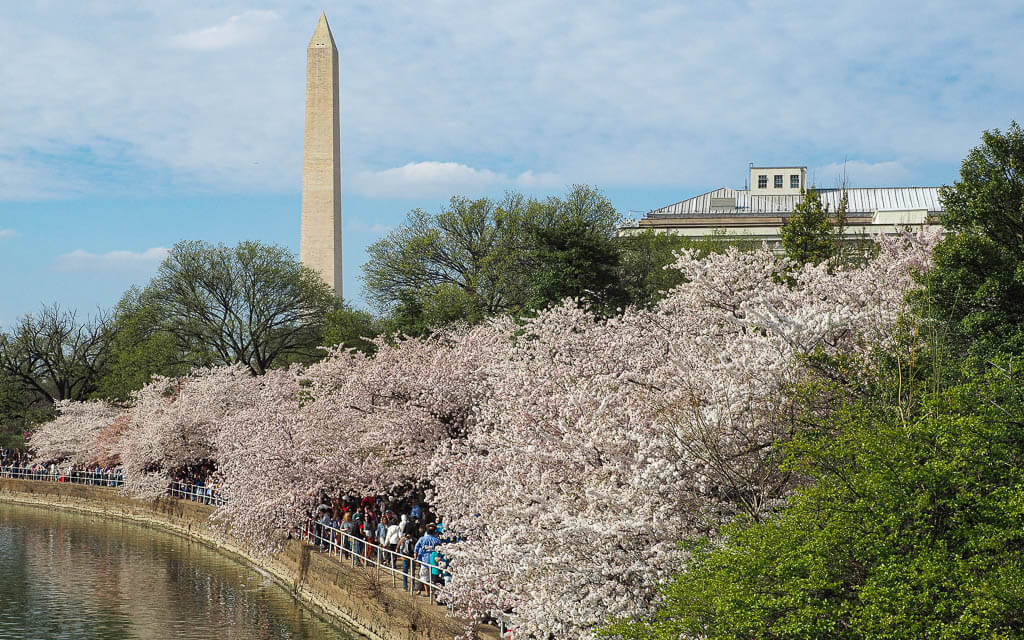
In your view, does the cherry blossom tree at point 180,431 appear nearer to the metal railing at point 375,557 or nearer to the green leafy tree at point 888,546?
the metal railing at point 375,557

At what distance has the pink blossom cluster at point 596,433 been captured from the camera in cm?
1412

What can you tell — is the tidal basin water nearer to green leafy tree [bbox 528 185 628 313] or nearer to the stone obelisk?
green leafy tree [bbox 528 185 628 313]

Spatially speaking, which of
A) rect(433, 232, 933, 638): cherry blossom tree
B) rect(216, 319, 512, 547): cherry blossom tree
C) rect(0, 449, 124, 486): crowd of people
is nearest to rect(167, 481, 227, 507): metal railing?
rect(216, 319, 512, 547): cherry blossom tree

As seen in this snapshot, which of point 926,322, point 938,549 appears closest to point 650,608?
point 938,549

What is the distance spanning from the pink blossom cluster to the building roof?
171 feet

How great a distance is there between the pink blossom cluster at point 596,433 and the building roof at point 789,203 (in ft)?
171

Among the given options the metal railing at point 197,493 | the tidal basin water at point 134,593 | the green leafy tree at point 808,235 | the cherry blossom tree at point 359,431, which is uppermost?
the green leafy tree at point 808,235

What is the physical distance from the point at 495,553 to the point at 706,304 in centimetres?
971

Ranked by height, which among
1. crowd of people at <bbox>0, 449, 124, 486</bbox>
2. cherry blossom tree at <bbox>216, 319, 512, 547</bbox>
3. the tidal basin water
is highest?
cherry blossom tree at <bbox>216, 319, 512, 547</bbox>

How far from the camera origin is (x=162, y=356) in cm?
5688

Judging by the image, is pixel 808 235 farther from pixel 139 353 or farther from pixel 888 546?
pixel 139 353

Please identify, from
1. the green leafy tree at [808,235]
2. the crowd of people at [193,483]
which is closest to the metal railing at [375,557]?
the crowd of people at [193,483]

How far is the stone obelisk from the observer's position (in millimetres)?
59969

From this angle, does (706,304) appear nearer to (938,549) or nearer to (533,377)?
(533,377)
